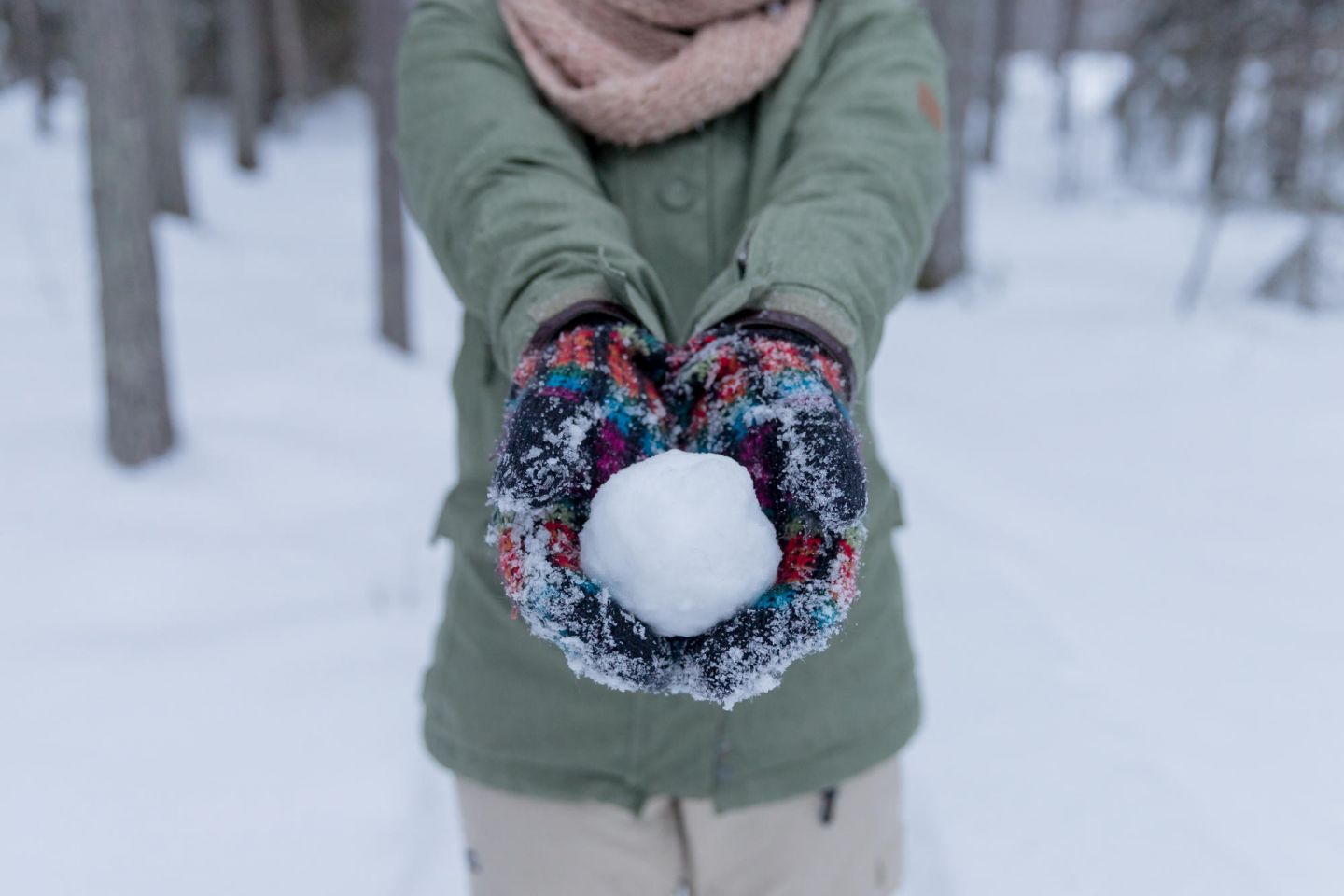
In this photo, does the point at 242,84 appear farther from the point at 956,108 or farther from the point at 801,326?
the point at 801,326

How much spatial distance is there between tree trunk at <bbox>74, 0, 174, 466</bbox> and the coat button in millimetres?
3124

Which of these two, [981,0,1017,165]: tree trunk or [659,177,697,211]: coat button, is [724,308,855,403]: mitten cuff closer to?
[659,177,697,211]: coat button

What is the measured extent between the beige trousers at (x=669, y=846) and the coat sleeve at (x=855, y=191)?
57 cm

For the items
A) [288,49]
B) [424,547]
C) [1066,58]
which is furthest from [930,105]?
[288,49]

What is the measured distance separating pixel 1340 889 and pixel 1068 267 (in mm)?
8062

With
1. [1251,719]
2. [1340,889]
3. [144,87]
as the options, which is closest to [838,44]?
[1340,889]

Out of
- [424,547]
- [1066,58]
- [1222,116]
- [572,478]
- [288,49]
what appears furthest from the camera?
[288,49]

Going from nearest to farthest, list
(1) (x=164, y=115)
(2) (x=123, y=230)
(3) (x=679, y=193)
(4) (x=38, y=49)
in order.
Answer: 1. (3) (x=679, y=193)
2. (2) (x=123, y=230)
3. (1) (x=164, y=115)
4. (4) (x=38, y=49)

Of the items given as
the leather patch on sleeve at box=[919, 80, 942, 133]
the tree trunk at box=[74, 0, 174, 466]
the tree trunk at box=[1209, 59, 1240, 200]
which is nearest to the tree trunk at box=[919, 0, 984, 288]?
the tree trunk at box=[1209, 59, 1240, 200]

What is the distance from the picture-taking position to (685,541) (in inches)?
39.9

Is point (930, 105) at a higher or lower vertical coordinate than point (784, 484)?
higher

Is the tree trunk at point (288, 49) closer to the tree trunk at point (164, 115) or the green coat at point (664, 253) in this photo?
the tree trunk at point (164, 115)

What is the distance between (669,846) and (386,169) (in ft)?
18.4

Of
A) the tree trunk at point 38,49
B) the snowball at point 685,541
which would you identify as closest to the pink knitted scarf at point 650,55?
the snowball at point 685,541
